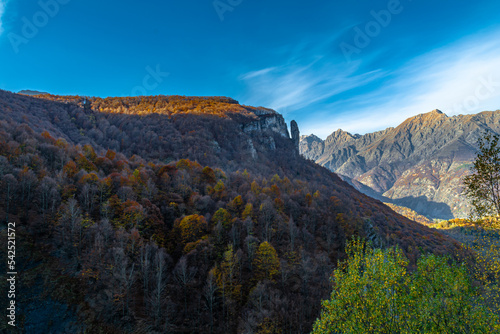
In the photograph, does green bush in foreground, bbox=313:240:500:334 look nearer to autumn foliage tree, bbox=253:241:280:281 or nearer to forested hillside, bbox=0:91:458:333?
forested hillside, bbox=0:91:458:333

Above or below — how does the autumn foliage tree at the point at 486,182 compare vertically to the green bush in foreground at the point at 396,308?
above

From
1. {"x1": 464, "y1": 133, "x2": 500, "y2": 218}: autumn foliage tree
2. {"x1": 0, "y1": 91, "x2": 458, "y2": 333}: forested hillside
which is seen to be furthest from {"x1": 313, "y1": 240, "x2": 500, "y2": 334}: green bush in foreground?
{"x1": 0, "y1": 91, "x2": 458, "y2": 333}: forested hillside

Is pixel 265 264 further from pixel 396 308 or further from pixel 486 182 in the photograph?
pixel 486 182

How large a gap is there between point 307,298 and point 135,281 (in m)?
38.1

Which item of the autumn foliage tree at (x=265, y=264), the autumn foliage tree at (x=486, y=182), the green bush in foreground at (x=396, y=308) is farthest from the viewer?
the autumn foliage tree at (x=265, y=264)

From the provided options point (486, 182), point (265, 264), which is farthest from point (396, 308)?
point (265, 264)

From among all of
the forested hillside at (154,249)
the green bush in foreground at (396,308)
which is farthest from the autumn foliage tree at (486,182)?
the forested hillside at (154,249)

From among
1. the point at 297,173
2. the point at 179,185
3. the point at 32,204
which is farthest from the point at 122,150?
the point at 297,173

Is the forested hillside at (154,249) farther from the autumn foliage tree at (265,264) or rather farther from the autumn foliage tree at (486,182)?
the autumn foliage tree at (486,182)

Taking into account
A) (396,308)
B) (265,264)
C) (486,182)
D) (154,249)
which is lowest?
(265,264)

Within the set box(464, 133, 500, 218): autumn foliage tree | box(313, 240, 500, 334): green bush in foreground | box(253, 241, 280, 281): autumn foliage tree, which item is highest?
box(464, 133, 500, 218): autumn foliage tree

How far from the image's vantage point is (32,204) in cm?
5291

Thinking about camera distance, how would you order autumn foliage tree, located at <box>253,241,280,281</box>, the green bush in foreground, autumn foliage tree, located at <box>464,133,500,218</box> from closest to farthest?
1. the green bush in foreground
2. autumn foliage tree, located at <box>464,133,500,218</box>
3. autumn foliage tree, located at <box>253,241,280,281</box>

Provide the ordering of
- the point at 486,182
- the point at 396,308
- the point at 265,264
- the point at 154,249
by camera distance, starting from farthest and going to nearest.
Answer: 1. the point at 265,264
2. the point at 154,249
3. the point at 486,182
4. the point at 396,308
